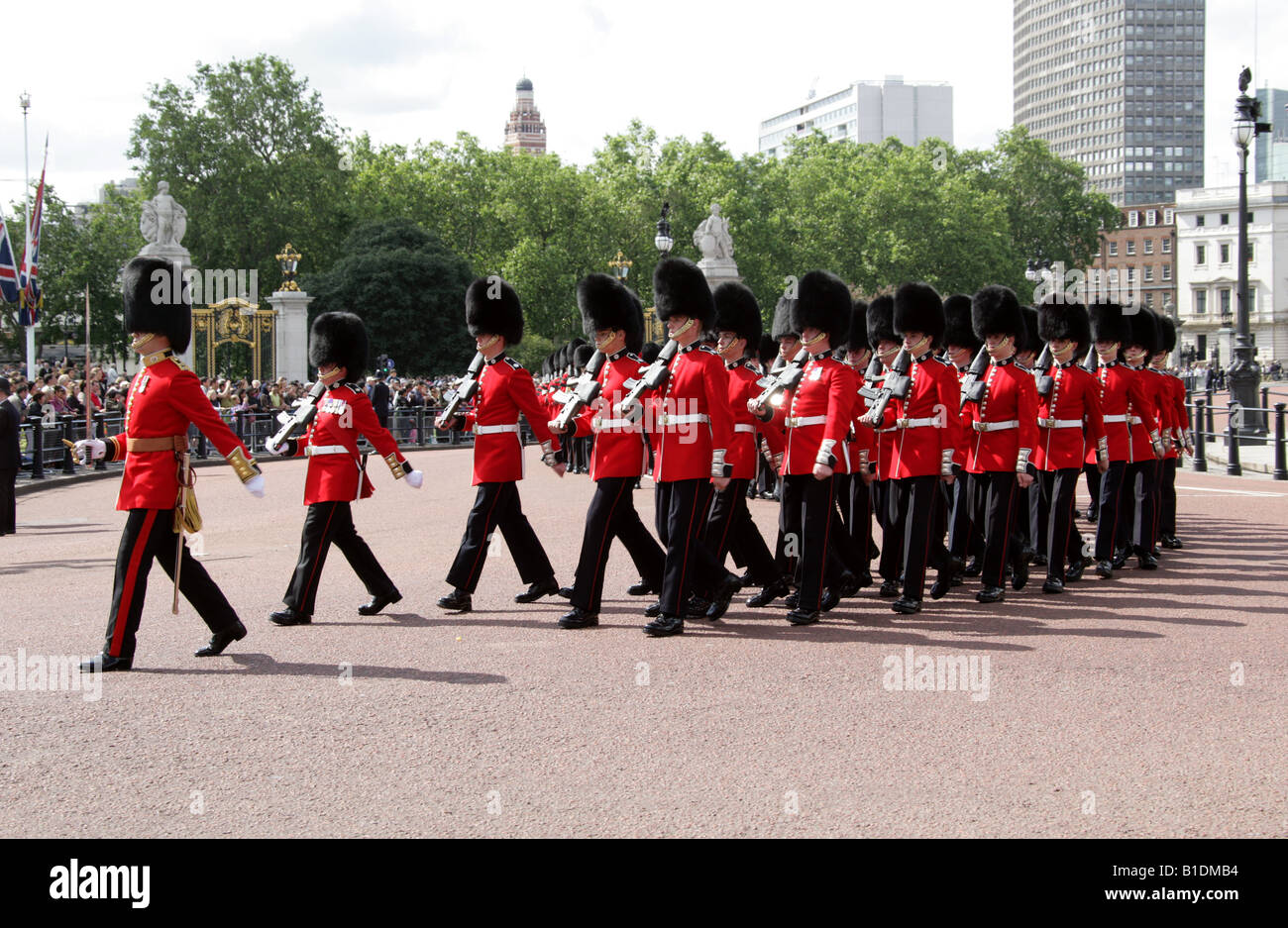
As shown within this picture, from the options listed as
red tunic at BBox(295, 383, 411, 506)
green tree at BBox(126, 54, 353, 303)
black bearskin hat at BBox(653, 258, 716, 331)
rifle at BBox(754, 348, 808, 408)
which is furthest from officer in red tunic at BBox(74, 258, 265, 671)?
green tree at BBox(126, 54, 353, 303)

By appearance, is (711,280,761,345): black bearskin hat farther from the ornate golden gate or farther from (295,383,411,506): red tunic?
the ornate golden gate

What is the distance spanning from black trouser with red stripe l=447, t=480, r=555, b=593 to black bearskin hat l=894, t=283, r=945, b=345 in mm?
2523

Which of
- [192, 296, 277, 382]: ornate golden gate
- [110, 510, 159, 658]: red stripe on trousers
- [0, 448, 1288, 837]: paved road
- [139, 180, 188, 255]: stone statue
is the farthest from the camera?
[192, 296, 277, 382]: ornate golden gate

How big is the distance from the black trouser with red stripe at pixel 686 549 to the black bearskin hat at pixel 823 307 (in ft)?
3.84

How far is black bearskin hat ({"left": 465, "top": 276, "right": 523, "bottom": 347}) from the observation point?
26.9 ft

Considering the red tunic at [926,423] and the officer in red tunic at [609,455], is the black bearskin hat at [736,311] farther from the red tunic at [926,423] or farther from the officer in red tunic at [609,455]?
the red tunic at [926,423]

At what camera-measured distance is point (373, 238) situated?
147 feet

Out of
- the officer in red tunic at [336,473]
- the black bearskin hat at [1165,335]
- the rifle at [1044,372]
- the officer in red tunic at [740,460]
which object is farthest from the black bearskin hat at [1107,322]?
the officer in red tunic at [336,473]

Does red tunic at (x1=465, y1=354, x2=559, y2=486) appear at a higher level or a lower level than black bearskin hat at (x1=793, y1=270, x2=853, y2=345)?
lower

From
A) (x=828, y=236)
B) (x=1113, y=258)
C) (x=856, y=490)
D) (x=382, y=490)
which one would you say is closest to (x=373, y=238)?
(x=828, y=236)

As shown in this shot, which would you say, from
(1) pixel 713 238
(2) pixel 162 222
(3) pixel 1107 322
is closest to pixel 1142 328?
(3) pixel 1107 322

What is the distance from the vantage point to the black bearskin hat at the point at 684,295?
24.0 ft
